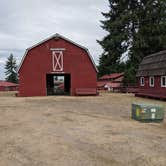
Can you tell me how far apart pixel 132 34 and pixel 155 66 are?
16.9 meters

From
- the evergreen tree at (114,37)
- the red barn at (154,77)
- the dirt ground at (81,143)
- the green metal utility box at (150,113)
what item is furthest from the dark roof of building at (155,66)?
the dirt ground at (81,143)

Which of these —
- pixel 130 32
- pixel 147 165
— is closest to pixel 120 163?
pixel 147 165

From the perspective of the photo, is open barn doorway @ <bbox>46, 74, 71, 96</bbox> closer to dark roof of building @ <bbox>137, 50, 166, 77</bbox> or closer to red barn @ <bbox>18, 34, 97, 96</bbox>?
red barn @ <bbox>18, 34, 97, 96</bbox>

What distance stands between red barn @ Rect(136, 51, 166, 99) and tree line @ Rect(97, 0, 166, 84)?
9.95 m

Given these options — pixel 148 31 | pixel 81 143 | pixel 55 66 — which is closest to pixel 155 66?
pixel 55 66

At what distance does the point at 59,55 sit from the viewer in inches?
1241

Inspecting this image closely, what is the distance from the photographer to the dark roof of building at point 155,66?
1063 inches

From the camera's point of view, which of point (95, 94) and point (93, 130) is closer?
point (93, 130)

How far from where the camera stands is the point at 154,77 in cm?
2862

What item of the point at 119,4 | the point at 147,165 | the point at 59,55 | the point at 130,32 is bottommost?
the point at 147,165

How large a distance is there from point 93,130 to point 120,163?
12.8 ft

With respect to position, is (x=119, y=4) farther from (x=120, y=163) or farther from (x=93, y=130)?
(x=120, y=163)

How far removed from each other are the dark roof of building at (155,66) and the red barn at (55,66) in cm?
557

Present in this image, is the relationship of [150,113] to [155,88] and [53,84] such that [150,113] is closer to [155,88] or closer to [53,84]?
[155,88]
